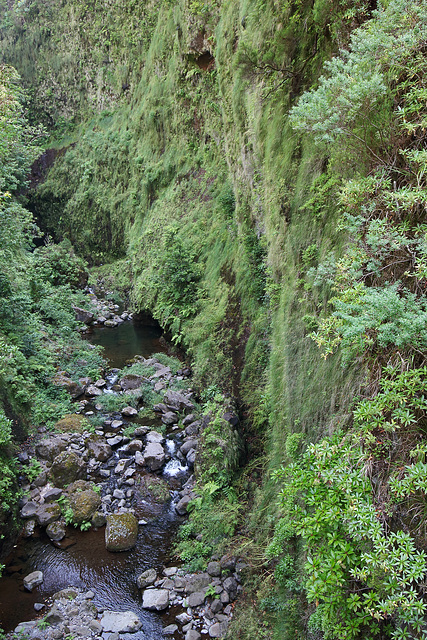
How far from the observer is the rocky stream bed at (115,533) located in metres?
5.88

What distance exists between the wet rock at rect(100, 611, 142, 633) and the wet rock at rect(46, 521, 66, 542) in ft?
5.84

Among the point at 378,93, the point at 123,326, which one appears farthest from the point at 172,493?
the point at 123,326

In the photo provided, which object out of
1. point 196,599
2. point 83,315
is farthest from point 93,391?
point 196,599

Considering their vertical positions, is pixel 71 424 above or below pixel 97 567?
above

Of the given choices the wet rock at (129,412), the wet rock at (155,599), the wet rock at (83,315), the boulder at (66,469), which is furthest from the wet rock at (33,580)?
the wet rock at (83,315)

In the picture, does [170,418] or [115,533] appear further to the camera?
[170,418]

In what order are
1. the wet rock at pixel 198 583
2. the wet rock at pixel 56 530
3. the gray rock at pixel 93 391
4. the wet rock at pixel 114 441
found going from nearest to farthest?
the wet rock at pixel 198 583, the wet rock at pixel 56 530, the wet rock at pixel 114 441, the gray rock at pixel 93 391

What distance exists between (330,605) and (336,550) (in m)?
0.39

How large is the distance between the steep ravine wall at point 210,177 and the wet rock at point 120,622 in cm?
157

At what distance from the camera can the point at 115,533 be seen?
7.20m

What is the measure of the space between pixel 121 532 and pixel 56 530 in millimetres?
1182

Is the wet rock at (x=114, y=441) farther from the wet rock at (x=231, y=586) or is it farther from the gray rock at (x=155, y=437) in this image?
the wet rock at (x=231, y=586)

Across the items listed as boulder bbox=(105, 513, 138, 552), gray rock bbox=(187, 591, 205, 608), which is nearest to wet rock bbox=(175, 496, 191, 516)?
boulder bbox=(105, 513, 138, 552)

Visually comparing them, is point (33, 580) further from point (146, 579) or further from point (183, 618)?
point (183, 618)
